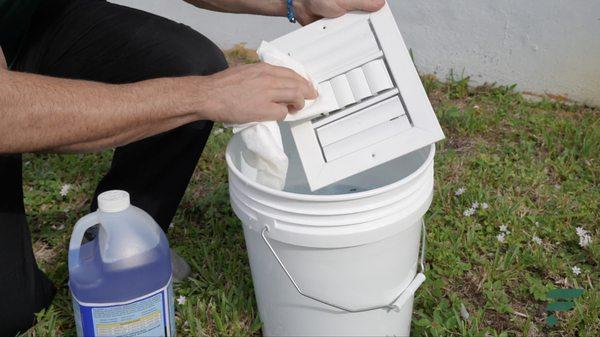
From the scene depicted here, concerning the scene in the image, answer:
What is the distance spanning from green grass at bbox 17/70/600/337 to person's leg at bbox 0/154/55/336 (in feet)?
0.23

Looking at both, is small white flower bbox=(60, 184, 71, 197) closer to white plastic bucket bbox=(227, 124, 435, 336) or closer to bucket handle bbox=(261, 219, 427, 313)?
white plastic bucket bbox=(227, 124, 435, 336)

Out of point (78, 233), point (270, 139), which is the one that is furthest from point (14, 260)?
point (270, 139)

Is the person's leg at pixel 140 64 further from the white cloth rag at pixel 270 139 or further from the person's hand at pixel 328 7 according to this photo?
the white cloth rag at pixel 270 139

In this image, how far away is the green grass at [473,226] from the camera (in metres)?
1.86

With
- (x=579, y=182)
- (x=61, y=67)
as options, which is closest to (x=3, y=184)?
(x=61, y=67)

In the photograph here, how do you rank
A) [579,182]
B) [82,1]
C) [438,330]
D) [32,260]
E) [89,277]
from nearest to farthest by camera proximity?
[89,277], [438,330], [32,260], [82,1], [579,182]

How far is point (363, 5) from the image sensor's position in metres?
1.62

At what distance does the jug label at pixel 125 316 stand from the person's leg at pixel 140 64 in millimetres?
470

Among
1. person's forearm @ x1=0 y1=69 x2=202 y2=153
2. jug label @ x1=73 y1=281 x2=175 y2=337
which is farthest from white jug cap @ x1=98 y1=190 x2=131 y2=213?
jug label @ x1=73 y1=281 x2=175 y2=337

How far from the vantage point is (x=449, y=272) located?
6.56ft

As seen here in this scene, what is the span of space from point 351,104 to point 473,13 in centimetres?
164

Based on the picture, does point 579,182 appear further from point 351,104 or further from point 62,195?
point 62,195

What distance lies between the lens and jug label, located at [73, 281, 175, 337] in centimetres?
151

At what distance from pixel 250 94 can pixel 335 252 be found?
1.30ft
